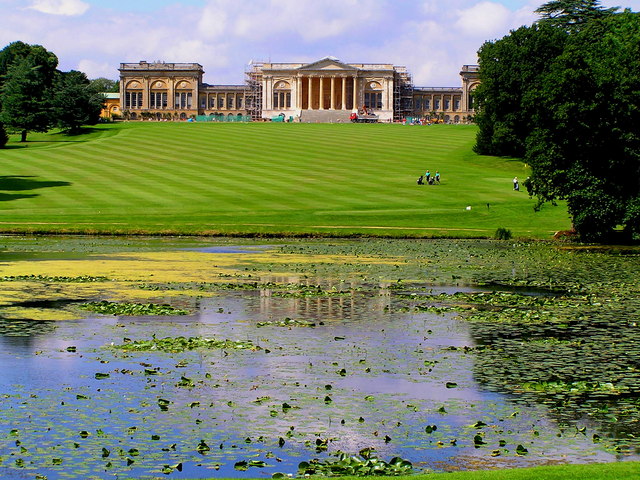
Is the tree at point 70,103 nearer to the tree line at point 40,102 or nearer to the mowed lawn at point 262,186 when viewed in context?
the tree line at point 40,102

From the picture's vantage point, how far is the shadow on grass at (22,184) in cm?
8132

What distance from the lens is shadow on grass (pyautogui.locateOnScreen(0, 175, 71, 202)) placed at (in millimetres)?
81319

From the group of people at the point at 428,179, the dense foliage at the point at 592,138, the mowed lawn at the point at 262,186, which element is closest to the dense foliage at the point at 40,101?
the mowed lawn at the point at 262,186

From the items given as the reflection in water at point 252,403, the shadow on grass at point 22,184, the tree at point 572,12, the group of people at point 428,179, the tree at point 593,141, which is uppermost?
the tree at point 572,12

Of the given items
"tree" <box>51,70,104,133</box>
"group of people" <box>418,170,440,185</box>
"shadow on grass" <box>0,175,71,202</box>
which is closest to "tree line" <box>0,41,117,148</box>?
"tree" <box>51,70,104,133</box>

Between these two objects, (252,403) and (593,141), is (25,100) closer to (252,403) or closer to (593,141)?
(593,141)

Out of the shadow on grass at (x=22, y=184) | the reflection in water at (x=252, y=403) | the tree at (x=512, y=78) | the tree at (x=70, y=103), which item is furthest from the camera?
the tree at (x=70, y=103)

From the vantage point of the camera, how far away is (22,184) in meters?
87.5

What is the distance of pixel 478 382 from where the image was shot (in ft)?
68.4

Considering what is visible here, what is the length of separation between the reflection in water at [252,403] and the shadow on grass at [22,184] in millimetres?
57225

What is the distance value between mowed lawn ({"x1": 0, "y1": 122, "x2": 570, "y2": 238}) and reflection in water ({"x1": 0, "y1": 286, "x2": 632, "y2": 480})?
116 feet

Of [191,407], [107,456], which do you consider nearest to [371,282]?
[191,407]

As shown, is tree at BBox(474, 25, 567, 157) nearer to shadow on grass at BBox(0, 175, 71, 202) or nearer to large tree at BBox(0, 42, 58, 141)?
shadow on grass at BBox(0, 175, 71, 202)

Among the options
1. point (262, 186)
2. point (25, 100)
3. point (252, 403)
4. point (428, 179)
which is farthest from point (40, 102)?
point (252, 403)
